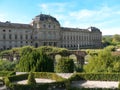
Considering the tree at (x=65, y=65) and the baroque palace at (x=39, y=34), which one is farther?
the baroque palace at (x=39, y=34)

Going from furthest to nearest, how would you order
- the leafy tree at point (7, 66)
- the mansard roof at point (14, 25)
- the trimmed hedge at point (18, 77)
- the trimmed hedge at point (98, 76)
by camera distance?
1. the mansard roof at point (14, 25)
2. the leafy tree at point (7, 66)
3. the trimmed hedge at point (98, 76)
4. the trimmed hedge at point (18, 77)

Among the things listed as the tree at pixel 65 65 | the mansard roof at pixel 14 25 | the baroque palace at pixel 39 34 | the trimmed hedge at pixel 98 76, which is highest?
the mansard roof at pixel 14 25

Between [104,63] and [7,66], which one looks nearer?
[104,63]

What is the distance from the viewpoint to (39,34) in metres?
78.4

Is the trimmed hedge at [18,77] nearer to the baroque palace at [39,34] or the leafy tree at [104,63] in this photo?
the leafy tree at [104,63]

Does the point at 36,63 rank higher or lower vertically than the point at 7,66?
higher

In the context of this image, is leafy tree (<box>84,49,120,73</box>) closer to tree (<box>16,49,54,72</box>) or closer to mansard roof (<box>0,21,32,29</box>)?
tree (<box>16,49,54,72</box>)

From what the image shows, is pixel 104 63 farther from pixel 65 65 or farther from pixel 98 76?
pixel 65 65

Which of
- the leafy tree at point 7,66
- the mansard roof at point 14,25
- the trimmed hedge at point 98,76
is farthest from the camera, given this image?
the mansard roof at point 14,25

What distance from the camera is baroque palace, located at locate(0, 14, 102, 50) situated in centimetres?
7225

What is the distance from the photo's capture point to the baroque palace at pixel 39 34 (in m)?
72.2

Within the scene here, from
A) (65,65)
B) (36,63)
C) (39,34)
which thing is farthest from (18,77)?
(39,34)

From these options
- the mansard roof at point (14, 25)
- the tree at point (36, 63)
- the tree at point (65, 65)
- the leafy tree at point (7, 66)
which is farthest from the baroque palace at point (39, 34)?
the tree at point (65, 65)

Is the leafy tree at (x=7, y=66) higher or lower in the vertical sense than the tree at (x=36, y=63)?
lower
